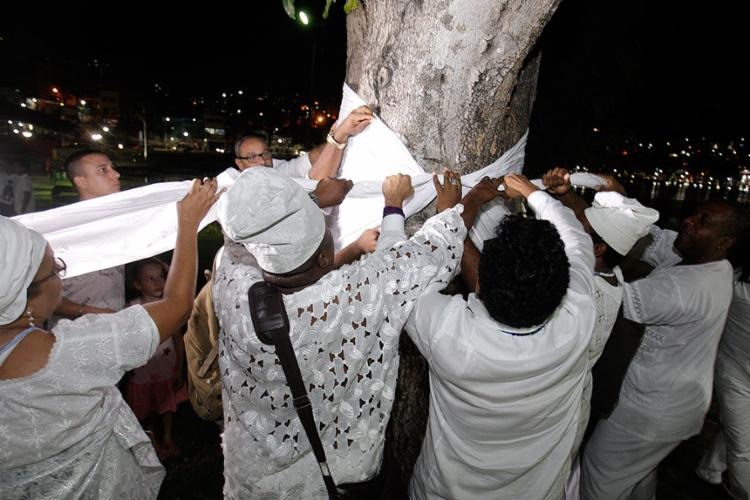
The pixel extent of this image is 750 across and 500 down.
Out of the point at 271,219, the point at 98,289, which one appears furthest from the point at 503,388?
the point at 98,289

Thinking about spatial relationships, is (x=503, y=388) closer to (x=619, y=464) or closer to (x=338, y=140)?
(x=338, y=140)

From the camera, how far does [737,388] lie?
9.58 feet

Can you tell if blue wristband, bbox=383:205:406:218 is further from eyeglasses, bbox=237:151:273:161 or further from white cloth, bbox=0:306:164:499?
eyeglasses, bbox=237:151:273:161

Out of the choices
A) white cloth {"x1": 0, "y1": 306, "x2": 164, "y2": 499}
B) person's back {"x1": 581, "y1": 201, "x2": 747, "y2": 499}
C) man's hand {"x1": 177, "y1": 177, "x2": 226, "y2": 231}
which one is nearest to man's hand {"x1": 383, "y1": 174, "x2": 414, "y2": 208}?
man's hand {"x1": 177, "y1": 177, "x2": 226, "y2": 231}

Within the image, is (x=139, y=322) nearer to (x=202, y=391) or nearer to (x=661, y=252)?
(x=202, y=391)

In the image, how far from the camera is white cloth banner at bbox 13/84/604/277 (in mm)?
1813

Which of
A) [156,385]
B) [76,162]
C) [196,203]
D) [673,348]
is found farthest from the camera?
[156,385]

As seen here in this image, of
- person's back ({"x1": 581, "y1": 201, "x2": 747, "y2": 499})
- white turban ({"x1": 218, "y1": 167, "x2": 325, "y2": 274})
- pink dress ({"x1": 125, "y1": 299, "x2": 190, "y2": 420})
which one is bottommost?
pink dress ({"x1": 125, "y1": 299, "x2": 190, "y2": 420})

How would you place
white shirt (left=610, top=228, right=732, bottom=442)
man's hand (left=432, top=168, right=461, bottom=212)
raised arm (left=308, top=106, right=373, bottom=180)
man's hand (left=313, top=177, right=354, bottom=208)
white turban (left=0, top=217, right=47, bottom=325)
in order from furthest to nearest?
white shirt (left=610, top=228, right=732, bottom=442), raised arm (left=308, top=106, right=373, bottom=180), man's hand (left=313, top=177, right=354, bottom=208), man's hand (left=432, top=168, right=461, bottom=212), white turban (left=0, top=217, right=47, bottom=325)

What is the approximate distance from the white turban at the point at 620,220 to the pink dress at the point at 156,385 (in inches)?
134

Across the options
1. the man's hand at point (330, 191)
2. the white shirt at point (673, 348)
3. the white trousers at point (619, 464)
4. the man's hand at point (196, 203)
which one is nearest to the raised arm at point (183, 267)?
the man's hand at point (196, 203)

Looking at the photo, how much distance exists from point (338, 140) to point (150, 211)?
961 millimetres

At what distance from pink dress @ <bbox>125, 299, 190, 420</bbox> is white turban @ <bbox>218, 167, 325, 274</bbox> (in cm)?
261

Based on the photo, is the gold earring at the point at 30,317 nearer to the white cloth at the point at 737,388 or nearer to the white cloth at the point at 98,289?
the white cloth at the point at 98,289
